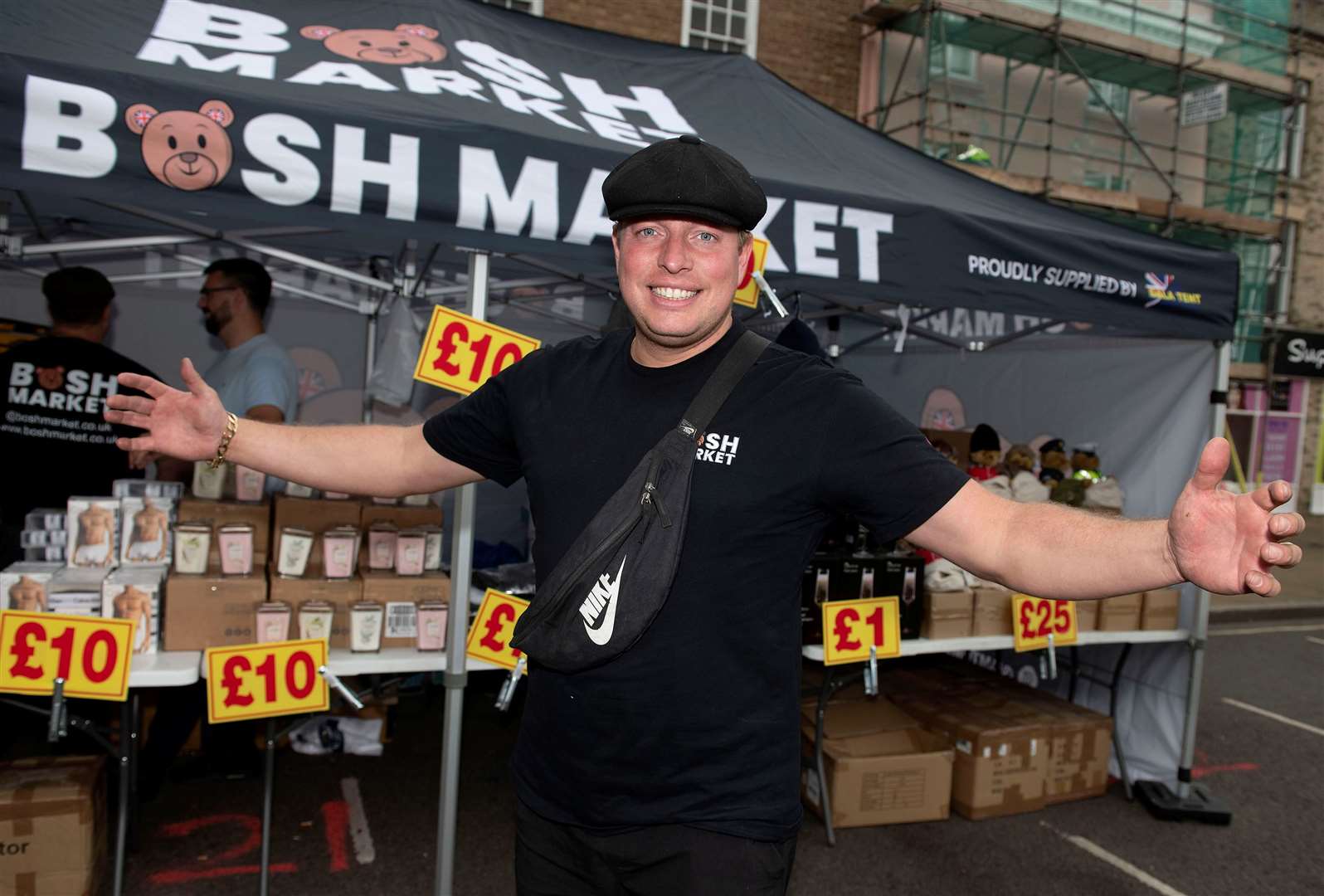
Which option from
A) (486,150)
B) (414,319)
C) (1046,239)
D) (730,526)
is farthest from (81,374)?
(1046,239)

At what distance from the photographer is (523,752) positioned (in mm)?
1729

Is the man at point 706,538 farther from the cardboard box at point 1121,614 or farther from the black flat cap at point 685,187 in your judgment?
the cardboard box at point 1121,614


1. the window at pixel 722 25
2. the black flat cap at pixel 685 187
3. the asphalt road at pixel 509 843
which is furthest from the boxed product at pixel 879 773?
the window at pixel 722 25

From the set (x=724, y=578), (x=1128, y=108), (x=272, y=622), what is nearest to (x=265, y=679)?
(x=272, y=622)

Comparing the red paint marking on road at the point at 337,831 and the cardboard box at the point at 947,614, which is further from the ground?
the cardboard box at the point at 947,614

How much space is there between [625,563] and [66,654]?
2091 millimetres

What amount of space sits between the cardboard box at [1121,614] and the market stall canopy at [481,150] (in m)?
1.26

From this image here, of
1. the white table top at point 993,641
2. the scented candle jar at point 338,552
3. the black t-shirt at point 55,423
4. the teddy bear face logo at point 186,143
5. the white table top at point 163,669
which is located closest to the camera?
the teddy bear face logo at point 186,143

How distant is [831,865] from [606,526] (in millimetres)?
2921

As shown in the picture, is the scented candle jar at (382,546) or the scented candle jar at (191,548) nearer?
the scented candle jar at (191,548)

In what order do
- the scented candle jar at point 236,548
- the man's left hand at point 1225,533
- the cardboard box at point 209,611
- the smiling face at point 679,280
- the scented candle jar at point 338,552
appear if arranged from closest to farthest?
the man's left hand at point 1225,533 < the smiling face at point 679,280 < the cardboard box at point 209,611 < the scented candle jar at point 236,548 < the scented candle jar at point 338,552

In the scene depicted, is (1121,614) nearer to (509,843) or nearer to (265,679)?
(509,843)

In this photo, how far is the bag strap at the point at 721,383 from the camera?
1.55m

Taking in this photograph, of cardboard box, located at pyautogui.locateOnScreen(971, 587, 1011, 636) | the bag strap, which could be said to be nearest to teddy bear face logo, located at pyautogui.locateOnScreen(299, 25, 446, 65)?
the bag strap
